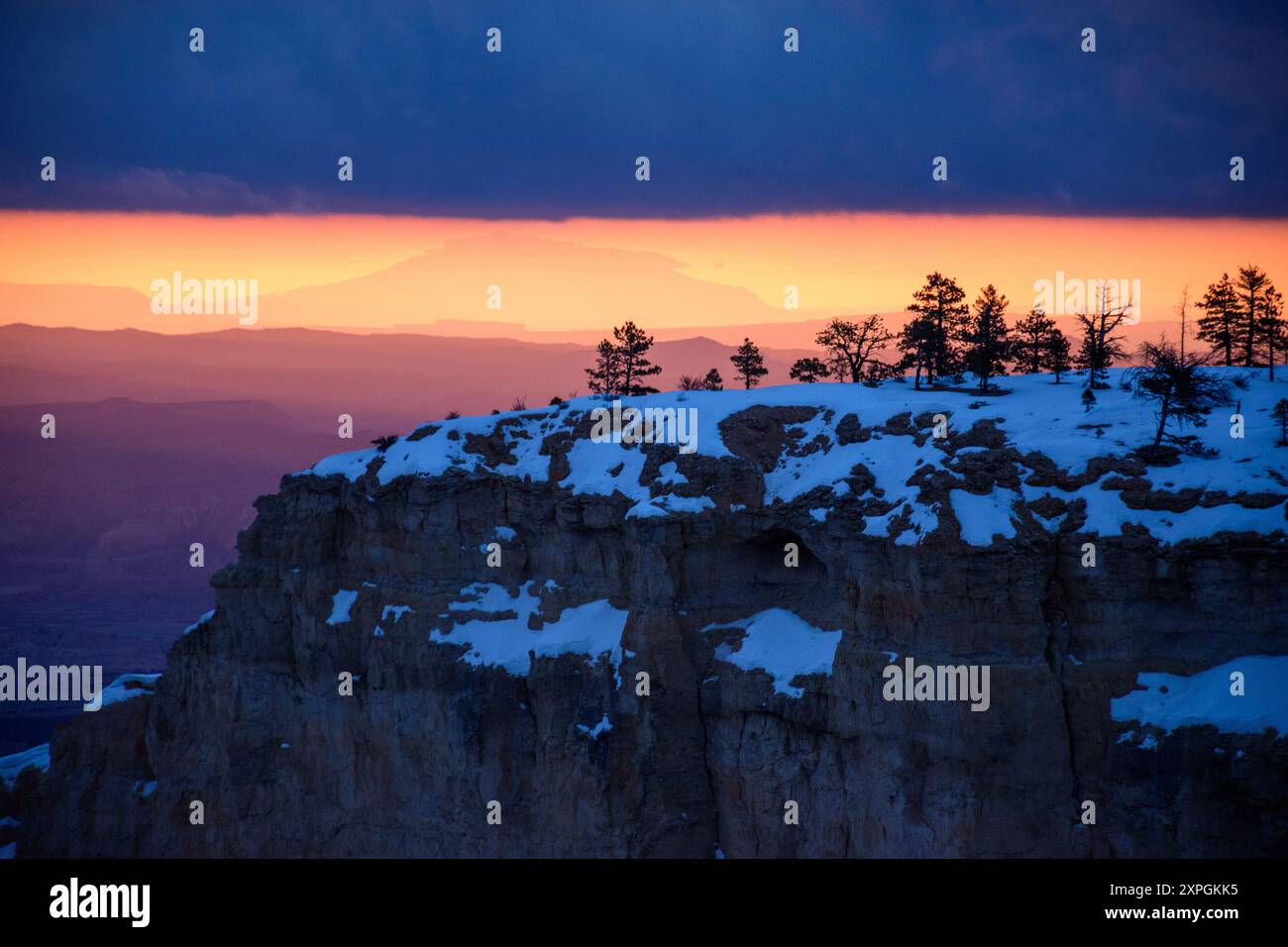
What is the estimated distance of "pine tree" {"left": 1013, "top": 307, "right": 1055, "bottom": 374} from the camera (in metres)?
72.4

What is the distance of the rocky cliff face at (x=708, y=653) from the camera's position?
131ft

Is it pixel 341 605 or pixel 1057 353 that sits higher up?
pixel 1057 353

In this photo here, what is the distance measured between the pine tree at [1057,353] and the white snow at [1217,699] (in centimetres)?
2671

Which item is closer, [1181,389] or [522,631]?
[1181,389]

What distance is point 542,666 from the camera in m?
49.8

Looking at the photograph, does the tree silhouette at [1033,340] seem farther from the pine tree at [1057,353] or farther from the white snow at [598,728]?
the white snow at [598,728]

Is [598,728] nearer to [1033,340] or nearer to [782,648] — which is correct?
A: [782,648]

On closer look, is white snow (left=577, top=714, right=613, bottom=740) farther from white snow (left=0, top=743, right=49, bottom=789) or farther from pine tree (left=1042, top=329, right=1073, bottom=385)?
white snow (left=0, top=743, right=49, bottom=789)

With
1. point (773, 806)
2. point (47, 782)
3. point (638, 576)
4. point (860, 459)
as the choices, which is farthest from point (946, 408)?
point (47, 782)

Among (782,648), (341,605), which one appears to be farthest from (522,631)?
(782,648)

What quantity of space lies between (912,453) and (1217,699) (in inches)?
575

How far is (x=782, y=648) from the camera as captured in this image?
1853 inches

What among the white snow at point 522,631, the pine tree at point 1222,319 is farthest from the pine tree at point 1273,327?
the white snow at point 522,631

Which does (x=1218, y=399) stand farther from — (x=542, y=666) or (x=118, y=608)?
(x=118, y=608)
